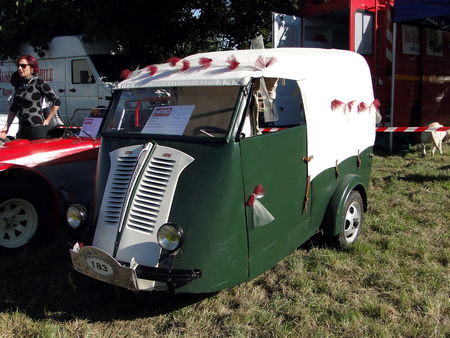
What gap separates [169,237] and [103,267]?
48 cm

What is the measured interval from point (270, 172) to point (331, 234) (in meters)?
1.15

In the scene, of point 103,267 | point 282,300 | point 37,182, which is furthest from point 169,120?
point 37,182

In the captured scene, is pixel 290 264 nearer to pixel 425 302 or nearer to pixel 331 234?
pixel 331 234

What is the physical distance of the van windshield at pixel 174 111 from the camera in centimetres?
307

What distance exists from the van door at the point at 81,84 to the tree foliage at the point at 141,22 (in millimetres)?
838

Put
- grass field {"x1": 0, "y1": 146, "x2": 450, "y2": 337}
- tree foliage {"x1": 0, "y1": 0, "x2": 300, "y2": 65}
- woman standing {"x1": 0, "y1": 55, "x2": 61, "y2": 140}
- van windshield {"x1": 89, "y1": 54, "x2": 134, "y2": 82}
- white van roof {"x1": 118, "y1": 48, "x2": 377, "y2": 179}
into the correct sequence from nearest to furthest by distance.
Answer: grass field {"x1": 0, "y1": 146, "x2": 450, "y2": 337}
white van roof {"x1": 118, "y1": 48, "x2": 377, "y2": 179}
woman standing {"x1": 0, "y1": 55, "x2": 61, "y2": 140}
tree foliage {"x1": 0, "y1": 0, "x2": 300, "y2": 65}
van windshield {"x1": 89, "y1": 54, "x2": 134, "y2": 82}

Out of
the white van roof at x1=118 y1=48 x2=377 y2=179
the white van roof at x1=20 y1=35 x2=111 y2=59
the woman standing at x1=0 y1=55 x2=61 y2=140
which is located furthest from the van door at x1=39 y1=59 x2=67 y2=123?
the white van roof at x1=118 y1=48 x2=377 y2=179

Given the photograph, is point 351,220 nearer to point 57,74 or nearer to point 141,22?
point 141,22

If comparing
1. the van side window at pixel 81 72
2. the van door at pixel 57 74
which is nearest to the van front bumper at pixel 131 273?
the van side window at pixel 81 72

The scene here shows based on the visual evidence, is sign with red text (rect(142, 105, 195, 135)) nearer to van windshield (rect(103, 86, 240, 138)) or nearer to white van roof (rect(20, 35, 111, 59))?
van windshield (rect(103, 86, 240, 138))

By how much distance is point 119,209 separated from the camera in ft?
9.93

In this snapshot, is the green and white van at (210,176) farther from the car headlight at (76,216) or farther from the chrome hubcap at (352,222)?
the chrome hubcap at (352,222)

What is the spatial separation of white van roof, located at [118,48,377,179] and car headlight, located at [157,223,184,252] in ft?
3.51

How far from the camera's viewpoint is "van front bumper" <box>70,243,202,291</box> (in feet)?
8.88
